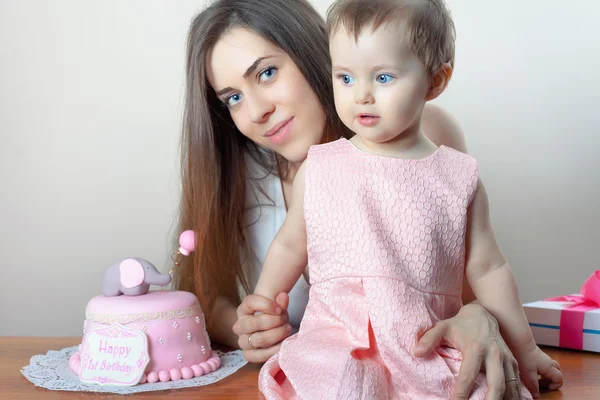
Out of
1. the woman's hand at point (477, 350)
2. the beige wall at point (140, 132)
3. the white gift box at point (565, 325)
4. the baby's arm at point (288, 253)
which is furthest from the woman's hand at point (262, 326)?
the beige wall at point (140, 132)

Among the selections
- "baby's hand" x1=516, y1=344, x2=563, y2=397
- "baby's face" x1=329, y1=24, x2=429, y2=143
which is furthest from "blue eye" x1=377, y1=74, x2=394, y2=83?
"baby's hand" x1=516, y1=344, x2=563, y2=397

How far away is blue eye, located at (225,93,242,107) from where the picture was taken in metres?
1.50

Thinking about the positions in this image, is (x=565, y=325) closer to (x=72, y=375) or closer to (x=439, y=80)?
(x=439, y=80)

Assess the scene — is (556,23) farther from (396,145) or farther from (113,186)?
(113,186)

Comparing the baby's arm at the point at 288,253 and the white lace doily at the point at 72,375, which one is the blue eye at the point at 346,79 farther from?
the white lace doily at the point at 72,375

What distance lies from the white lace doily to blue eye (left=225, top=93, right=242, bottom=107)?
1.64ft

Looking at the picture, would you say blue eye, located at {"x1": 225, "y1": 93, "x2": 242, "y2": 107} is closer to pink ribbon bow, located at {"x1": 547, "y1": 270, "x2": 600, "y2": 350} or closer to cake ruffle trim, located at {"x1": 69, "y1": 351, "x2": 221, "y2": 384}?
cake ruffle trim, located at {"x1": 69, "y1": 351, "x2": 221, "y2": 384}

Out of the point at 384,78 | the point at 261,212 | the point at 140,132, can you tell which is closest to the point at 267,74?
the point at 261,212

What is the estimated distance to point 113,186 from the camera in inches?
81.9

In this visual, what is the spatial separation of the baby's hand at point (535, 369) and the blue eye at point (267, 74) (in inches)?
28.2

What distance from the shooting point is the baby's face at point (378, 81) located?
999mm

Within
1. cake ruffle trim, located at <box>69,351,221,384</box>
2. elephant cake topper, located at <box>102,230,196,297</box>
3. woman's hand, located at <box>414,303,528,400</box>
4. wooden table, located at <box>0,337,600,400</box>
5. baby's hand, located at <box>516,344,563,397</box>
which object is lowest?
wooden table, located at <box>0,337,600,400</box>

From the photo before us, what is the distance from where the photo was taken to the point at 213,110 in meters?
1.58

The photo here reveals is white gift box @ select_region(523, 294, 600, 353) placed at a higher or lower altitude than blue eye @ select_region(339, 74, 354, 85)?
lower
